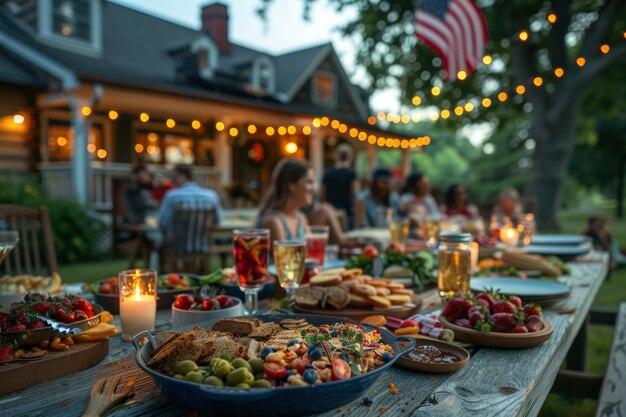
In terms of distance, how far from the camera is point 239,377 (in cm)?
104

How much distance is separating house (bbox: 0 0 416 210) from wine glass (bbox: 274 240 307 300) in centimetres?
908

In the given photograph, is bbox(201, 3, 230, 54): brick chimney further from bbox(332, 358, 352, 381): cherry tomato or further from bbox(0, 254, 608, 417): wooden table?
bbox(332, 358, 352, 381): cherry tomato

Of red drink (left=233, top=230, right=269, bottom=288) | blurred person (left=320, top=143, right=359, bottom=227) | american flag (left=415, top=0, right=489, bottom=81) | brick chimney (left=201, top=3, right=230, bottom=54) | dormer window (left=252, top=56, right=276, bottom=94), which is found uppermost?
brick chimney (left=201, top=3, right=230, bottom=54)

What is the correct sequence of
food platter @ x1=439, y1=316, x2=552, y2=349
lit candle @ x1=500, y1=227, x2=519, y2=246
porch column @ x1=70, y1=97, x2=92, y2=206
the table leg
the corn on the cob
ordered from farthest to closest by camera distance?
porch column @ x1=70, y1=97, x2=92, y2=206, the table leg, lit candle @ x1=500, y1=227, x2=519, y2=246, the corn on the cob, food platter @ x1=439, y1=316, x2=552, y2=349

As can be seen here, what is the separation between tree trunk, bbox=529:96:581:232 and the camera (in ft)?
45.9

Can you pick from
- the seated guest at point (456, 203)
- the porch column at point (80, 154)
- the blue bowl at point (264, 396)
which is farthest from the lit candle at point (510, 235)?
the porch column at point (80, 154)

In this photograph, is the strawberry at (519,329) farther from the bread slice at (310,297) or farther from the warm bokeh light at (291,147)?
the warm bokeh light at (291,147)

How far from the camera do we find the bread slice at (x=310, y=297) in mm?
1896

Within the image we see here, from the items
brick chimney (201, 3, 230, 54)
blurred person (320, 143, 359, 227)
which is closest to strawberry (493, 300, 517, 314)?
blurred person (320, 143, 359, 227)

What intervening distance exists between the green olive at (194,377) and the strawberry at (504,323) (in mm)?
959

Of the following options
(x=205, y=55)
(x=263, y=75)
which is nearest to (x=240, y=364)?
(x=205, y=55)

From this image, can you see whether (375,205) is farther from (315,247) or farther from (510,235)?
(315,247)

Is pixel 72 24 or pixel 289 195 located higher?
pixel 72 24

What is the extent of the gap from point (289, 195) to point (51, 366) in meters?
2.55
